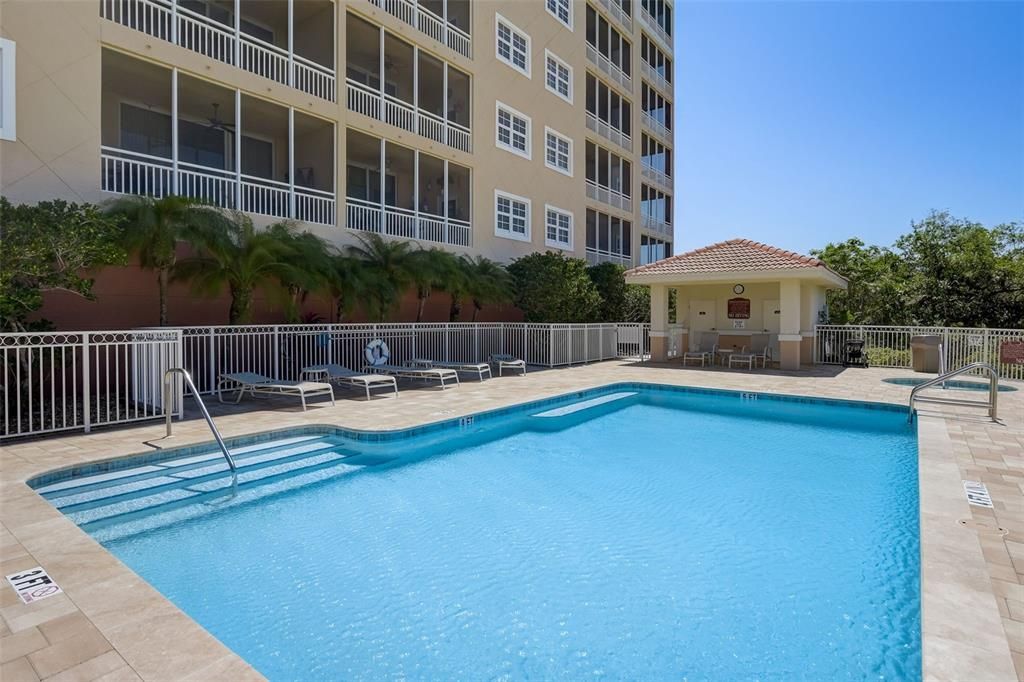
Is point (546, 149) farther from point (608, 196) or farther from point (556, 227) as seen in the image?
point (608, 196)

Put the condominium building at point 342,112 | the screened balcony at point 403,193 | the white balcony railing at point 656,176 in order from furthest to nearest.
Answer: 1. the white balcony railing at point 656,176
2. the screened balcony at point 403,193
3. the condominium building at point 342,112

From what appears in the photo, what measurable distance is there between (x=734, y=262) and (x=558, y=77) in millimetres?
12029

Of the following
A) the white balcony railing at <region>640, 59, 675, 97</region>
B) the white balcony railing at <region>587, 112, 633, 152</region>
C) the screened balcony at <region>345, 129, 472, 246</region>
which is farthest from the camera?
the white balcony railing at <region>640, 59, 675, 97</region>

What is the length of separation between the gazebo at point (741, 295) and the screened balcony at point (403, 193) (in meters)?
6.55

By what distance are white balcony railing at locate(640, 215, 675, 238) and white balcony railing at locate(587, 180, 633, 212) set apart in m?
1.88

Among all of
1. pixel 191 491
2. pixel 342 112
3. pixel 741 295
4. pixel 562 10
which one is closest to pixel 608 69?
pixel 562 10

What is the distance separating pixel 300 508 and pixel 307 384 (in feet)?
15.9

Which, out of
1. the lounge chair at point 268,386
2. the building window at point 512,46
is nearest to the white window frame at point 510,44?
the building window at point 512,46

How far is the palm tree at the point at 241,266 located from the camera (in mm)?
11422

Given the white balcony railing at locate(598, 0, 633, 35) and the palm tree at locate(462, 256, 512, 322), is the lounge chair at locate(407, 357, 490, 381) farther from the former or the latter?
the white balcony railing at locate(598, 0, 633, 35)

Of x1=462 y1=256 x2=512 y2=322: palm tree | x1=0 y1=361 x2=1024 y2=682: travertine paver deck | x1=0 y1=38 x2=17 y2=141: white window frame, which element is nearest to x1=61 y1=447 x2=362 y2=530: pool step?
x1=0 y1=361 x2=1024 y2=682: travertine paver deck

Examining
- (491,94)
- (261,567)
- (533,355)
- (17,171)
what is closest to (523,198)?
(491,94)

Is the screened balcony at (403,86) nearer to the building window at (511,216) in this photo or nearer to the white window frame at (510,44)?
the white window frame at (510,44)

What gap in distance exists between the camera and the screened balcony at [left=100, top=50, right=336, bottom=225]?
1245 centimetres
